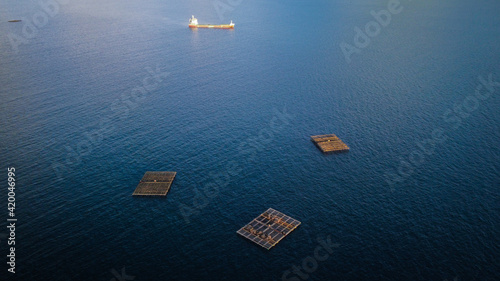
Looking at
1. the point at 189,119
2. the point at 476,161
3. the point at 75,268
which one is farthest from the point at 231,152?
the point at 476,161

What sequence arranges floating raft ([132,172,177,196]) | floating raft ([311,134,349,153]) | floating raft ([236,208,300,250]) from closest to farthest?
floating raft ([236,208,300,250]) → floating raft ([132,172,177,196]) → floating raft ([311,134,349,153])

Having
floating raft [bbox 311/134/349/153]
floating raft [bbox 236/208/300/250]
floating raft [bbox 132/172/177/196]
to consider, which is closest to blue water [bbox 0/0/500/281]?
floating raft [bbox 236/208/300/250]

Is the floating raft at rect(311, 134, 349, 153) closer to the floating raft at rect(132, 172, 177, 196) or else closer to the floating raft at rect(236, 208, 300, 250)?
the floating raft at rect(236, 208, 300, 250)

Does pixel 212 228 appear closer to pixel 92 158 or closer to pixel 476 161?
pixel 92 158

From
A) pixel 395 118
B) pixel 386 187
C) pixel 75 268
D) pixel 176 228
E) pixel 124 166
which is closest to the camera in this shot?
pixel 75 268

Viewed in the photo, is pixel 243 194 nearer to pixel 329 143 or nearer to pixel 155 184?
pixel 155 184

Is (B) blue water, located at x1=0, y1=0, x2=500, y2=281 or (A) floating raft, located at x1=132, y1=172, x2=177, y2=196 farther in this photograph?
(A) floating raft, located at x1=132, y1=172, x2=177, y2=196
